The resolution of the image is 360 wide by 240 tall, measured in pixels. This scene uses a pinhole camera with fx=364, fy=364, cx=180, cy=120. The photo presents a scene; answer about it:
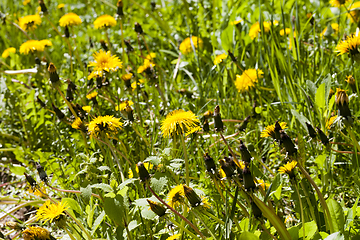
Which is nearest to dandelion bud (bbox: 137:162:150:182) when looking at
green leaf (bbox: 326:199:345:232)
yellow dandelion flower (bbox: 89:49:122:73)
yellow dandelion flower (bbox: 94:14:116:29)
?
green leaf (bbox: 326:199:345:232)

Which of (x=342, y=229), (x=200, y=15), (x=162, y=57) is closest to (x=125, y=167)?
(x=342, y=229)

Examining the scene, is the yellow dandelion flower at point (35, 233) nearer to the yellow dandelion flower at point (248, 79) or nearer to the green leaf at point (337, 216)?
the green leaf at point (337, 216)

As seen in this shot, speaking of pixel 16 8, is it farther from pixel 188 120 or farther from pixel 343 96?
pixel 343 96

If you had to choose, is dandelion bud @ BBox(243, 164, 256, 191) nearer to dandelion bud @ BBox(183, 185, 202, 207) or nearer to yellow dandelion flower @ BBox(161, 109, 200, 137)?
dandelion bud @ BBox(183, 185, 202, 207)

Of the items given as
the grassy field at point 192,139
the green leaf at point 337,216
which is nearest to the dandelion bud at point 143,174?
the grassy field at point 192,139

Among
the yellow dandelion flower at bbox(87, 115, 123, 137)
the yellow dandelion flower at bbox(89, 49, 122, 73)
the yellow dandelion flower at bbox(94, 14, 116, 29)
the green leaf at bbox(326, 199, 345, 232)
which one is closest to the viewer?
the green leaf at bbox(326, 199, 345, 232)

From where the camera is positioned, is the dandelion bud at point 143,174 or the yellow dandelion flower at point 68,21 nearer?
the dandelion bud at point 143,174

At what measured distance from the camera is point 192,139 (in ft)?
5.05

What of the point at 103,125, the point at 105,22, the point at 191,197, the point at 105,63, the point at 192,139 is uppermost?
the point at 105,22

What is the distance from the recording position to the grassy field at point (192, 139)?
112 centimetres

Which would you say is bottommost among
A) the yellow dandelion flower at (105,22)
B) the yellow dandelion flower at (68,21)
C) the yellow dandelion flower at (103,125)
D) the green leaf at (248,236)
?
the green leaf at (248,236)

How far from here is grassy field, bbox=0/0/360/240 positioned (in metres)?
1.12

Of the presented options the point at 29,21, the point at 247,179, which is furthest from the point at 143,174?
the point at 29,21

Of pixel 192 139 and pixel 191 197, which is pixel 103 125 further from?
pixel 191 197
